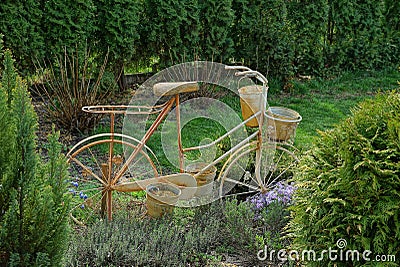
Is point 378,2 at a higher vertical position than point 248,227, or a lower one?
higher

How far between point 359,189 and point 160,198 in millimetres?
1757

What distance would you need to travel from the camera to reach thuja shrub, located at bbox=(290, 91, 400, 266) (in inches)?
101

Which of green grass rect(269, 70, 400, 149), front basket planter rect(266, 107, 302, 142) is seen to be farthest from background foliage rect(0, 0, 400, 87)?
front basket planter rect(266, 107, 302, 142)

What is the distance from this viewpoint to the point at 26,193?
1998 millimetres

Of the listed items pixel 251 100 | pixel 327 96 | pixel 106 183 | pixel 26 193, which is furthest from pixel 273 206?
pixel 327 96

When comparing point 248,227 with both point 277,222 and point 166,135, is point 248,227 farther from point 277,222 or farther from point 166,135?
point 166,135

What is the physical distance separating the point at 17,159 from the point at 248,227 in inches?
90.9

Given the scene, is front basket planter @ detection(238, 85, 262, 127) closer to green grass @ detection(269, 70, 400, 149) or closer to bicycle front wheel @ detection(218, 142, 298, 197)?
bicycle front wheel @ detection(218, 142, 298, 197)

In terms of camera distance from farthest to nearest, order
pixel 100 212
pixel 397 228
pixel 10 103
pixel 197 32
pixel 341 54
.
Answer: pixel 341 54 < pixel 197 32 < pixel 100 212 < pixel 397 228 < pixel 10 103

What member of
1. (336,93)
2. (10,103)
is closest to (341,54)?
(336,93)

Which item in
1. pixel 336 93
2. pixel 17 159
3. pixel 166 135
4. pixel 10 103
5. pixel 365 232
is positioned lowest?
pixel 336 93

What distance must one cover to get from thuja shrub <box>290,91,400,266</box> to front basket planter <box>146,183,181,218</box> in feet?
4.44

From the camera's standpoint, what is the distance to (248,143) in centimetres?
438

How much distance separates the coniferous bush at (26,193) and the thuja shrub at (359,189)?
139 cm
